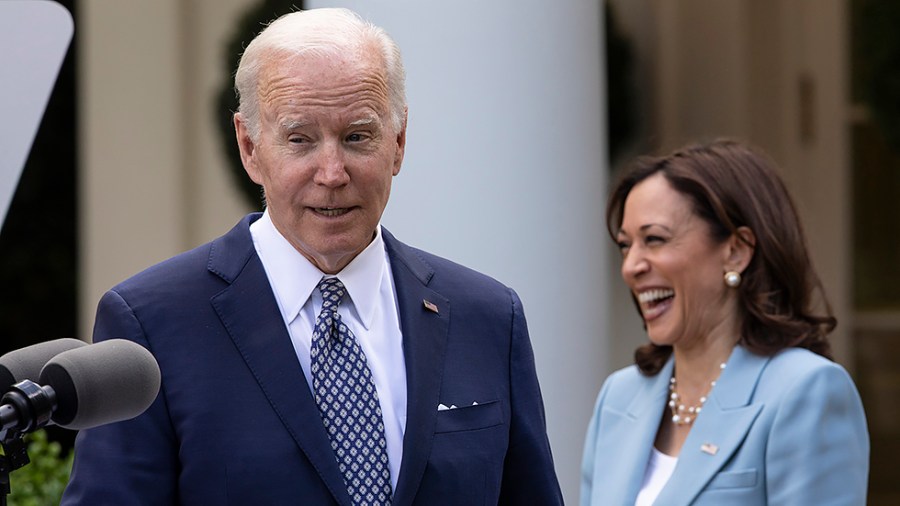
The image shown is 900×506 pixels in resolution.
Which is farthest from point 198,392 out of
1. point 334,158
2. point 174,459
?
point 334,158

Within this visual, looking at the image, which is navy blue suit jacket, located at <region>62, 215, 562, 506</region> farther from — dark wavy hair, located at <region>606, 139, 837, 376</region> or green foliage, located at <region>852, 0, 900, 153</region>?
green foliage, located at <region>852, 0, 900, 153</region>

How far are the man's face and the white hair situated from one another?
0.02 m

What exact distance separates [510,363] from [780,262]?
1451 millimetres

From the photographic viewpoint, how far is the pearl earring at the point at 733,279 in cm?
386

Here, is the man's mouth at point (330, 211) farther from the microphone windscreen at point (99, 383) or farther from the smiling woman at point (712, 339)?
the smiling woman at point (712, 339)

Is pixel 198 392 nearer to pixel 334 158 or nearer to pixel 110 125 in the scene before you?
pixel 334 158

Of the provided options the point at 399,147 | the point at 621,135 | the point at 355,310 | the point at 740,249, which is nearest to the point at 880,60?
the point at 621,135

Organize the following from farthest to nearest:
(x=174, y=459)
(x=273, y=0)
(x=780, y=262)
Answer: (x=273, y=0), (x=780, y=262), (x=174, y=459)

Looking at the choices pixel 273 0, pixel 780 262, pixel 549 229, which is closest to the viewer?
pixel 780 262

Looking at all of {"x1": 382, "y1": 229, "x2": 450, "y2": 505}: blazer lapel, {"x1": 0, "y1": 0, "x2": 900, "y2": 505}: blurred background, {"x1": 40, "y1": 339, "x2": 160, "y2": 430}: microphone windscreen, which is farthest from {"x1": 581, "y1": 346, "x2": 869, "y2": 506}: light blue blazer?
{"x1": 0, "y1": 0, "x2": 900, "y2": 505}: blurred background

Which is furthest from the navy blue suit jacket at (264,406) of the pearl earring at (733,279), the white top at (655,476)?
Result: the pearl earring at (733,279)

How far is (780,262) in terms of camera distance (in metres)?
3.82

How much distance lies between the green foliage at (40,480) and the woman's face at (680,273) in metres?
1.98

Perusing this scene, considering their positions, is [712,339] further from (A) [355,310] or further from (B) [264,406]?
(B) [264,406]
